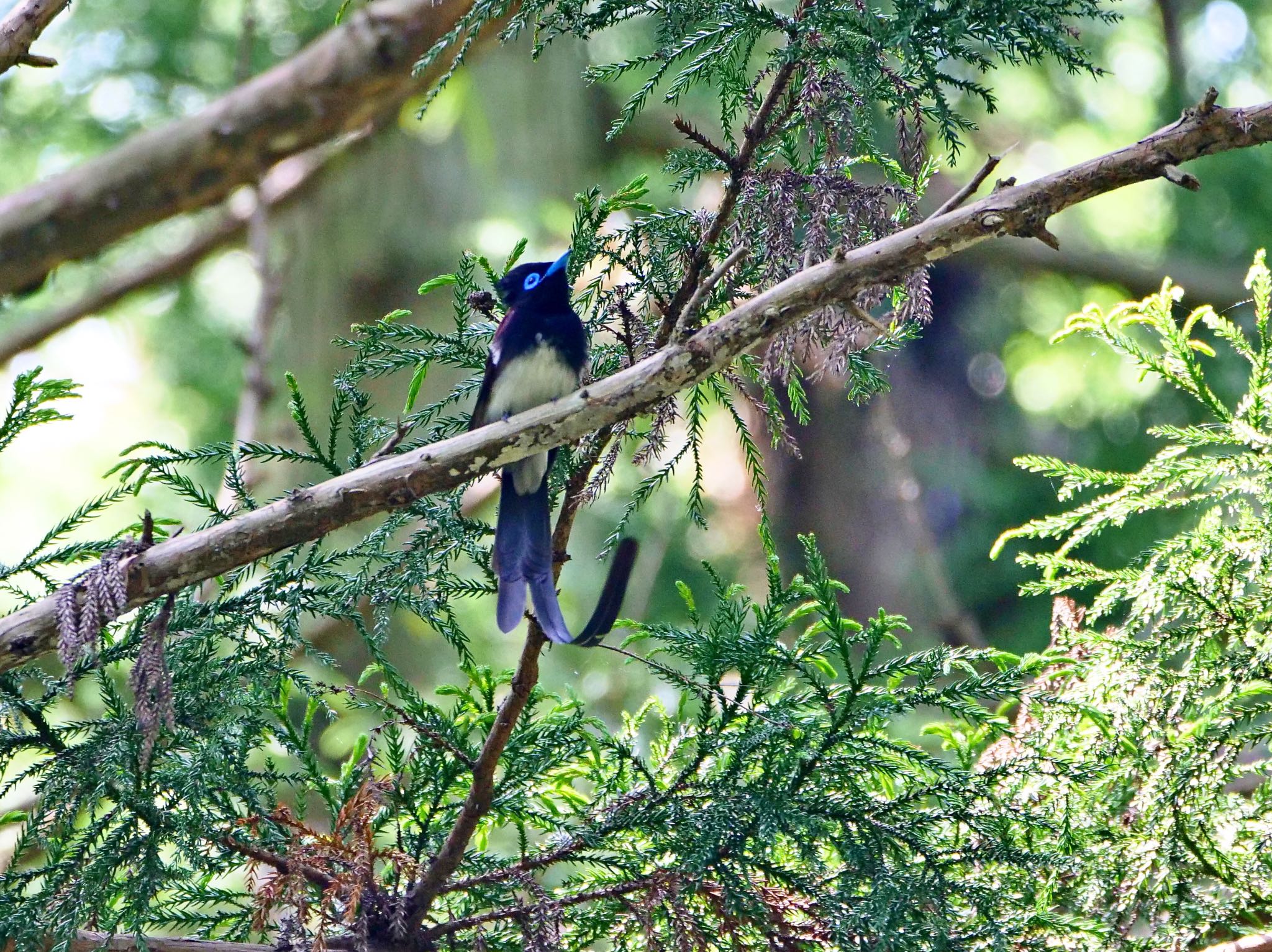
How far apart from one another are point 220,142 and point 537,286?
10.6ft

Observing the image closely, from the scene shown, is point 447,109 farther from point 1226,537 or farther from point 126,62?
point 1226,537

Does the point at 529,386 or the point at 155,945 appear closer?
the point at 155,945

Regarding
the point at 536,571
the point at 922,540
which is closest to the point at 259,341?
the point at 922,540

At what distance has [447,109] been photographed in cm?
777

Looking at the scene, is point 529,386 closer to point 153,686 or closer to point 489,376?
point 489,376

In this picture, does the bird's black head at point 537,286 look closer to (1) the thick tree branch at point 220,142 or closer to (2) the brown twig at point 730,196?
(2) the brown twig at point 730,196

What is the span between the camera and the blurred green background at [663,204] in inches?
274

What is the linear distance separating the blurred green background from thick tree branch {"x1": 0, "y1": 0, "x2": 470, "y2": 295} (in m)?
0.97

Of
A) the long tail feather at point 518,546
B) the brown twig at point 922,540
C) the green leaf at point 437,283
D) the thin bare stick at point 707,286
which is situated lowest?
the long tail feather at point 518,546

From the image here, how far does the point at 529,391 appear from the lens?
305cm

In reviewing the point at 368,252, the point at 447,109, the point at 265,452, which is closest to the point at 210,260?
the point at 368,252

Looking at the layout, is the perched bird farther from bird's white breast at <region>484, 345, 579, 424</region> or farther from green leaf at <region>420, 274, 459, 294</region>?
green leaf at <region>420, 274, 459, 294</region>

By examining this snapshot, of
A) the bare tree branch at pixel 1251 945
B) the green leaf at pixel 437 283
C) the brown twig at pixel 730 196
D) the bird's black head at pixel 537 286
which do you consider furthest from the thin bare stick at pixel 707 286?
the bare tree branch at pixel 1251 945

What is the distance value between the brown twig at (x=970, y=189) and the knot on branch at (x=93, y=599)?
65.2 inches
